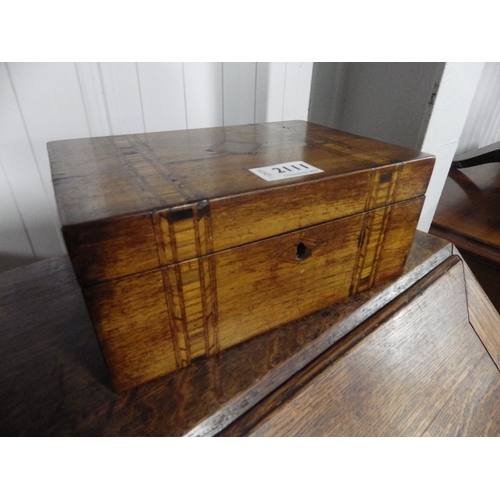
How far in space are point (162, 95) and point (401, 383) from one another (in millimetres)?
829

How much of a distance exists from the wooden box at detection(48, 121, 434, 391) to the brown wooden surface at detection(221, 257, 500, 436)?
97mm

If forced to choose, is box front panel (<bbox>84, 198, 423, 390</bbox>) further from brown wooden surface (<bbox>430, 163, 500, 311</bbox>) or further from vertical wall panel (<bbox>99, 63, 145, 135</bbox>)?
brown wooden surface (<bbox>430, 163, 500, 311</bbox>)

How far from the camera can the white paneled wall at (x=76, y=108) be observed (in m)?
0.74

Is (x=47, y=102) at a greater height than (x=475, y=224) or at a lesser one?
greater

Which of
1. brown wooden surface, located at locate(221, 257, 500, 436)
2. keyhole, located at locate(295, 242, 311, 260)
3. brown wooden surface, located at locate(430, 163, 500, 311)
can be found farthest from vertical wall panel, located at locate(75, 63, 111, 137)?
brown wooden surface, located at locate(430, 163, 500, 311)

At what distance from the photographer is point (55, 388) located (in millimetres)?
513

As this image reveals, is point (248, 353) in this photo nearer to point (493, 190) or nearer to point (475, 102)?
point (493, 190)

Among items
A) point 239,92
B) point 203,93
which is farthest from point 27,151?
point 239,92

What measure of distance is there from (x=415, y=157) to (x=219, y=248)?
0.40 m

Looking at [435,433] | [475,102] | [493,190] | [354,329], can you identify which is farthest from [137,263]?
[475,102]

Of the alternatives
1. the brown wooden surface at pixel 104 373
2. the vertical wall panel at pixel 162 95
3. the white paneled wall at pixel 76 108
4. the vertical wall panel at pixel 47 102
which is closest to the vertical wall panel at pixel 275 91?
the white paneled wall at pixel 76 108

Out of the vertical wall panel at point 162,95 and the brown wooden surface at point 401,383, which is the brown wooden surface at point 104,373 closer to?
the brown wooden surface at point 401,383

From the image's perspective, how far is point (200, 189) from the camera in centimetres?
48

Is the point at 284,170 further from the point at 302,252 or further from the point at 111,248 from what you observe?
the point at 111,248
